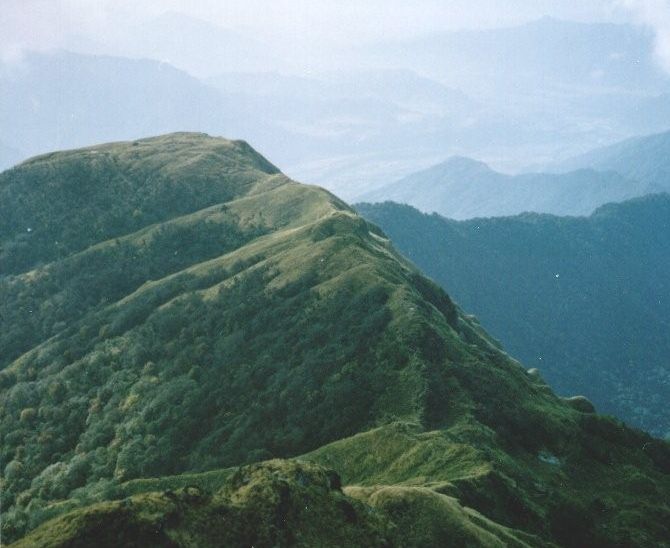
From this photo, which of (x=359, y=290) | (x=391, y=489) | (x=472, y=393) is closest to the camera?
(x=391, y=489)

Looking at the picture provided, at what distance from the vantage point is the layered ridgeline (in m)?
38.3

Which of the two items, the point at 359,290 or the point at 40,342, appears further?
the point at 40,342

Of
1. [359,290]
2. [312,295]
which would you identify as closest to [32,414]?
[312,295]

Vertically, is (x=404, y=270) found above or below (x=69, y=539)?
below

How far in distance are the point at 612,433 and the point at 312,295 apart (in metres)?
57.1

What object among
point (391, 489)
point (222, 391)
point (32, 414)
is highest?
point (391, 489)

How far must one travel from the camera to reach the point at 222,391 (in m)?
112

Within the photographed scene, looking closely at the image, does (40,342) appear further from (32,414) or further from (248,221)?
(248,221)

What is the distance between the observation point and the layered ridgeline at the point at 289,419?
38.3 m

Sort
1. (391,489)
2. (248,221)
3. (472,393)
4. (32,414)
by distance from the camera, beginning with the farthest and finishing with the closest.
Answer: (248,221), (32,414), (472,393), (391,489)

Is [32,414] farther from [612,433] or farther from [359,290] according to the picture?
[612,433]

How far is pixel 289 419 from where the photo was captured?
314 ft

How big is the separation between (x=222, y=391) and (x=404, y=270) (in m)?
47.2

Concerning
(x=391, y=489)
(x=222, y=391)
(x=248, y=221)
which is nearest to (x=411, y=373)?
(x=222, y=391)
